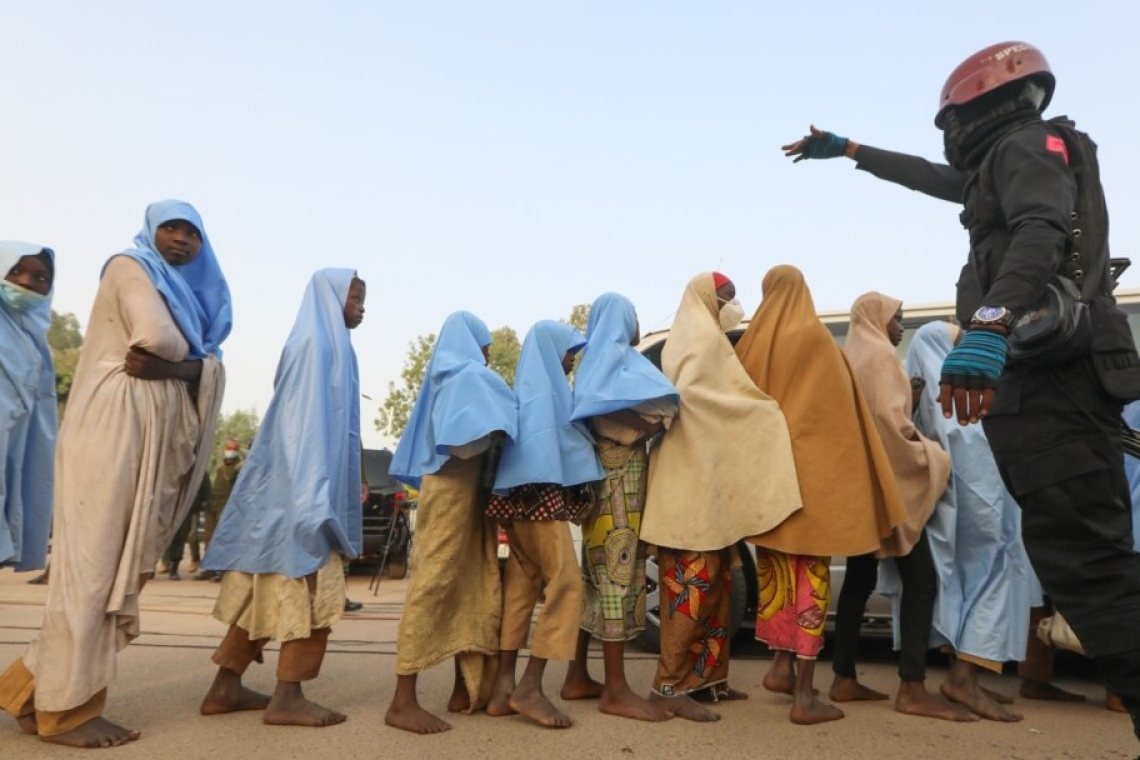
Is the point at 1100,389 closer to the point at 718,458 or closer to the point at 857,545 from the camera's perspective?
the point at 857,545

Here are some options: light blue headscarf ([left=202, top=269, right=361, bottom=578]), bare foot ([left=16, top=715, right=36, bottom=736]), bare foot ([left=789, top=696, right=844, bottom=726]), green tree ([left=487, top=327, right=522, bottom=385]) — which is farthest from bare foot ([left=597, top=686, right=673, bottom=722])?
green tree ([left=487, top=327, right=522, bottom=385])

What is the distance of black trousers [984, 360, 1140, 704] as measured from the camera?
8.46 feet

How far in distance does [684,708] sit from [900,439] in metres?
1.61

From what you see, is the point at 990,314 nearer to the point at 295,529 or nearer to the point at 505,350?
the point at 295,529

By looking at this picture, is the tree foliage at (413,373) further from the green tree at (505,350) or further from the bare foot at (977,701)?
the bare foot at (977,701)

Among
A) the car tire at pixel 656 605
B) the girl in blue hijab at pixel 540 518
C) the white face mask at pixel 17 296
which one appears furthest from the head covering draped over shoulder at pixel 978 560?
the white face mask at pixel 17 296

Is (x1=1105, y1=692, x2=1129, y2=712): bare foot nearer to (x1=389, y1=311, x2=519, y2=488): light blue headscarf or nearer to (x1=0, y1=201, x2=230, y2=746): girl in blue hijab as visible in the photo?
(x1=389, y1=311, x2=519, y2=488): light blue headscarf

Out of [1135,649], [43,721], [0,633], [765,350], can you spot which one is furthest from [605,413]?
[0,633]

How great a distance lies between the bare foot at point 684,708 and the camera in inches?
151

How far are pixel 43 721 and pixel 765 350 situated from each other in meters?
3.35

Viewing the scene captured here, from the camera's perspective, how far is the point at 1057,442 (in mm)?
2768

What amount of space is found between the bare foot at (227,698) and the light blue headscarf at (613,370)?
6.19ft

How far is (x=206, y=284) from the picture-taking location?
13.5 feet

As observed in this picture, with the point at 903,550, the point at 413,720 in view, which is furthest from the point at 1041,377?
the point at 413,720
